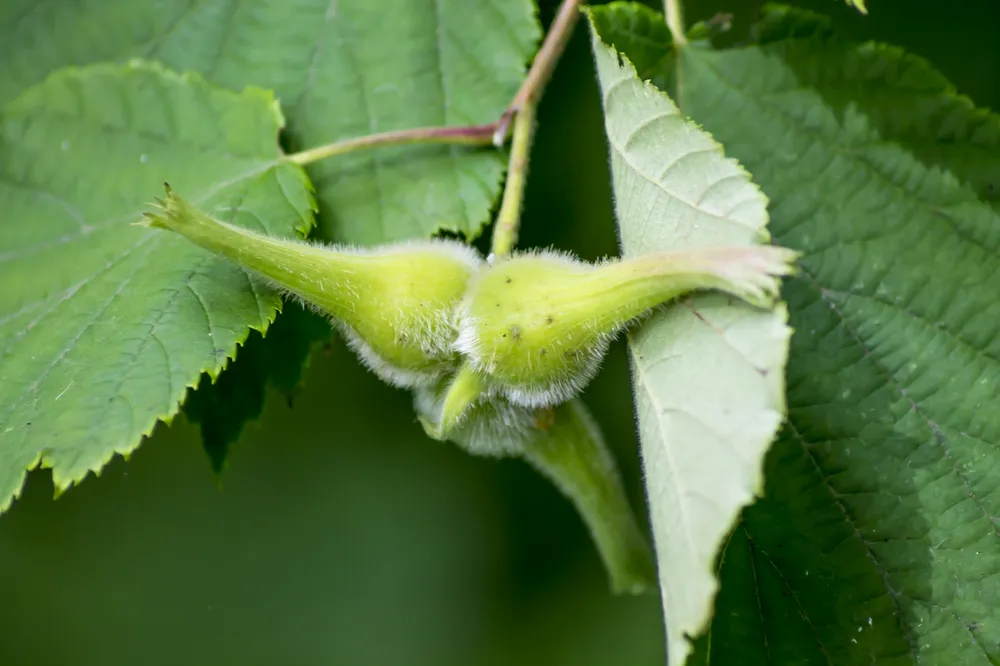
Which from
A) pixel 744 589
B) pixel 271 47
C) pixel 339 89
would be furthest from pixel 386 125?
pixel 744 589

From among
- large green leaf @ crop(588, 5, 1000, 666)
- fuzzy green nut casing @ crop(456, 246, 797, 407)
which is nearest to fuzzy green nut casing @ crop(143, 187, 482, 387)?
fuzzy green nut casing @ crop(456, 246, 797, 407)

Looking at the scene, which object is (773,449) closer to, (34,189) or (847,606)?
(847,606)

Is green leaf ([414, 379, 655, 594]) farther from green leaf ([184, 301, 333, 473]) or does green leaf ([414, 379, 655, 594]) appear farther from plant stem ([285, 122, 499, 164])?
plant stem ([285, 122, 499, 164])

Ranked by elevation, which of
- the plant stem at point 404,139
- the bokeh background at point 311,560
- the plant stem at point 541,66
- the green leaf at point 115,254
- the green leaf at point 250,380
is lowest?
the bokeh background at point 311,560

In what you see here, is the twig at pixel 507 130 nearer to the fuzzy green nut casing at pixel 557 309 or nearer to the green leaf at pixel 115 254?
the green leaf at pixel 115 254

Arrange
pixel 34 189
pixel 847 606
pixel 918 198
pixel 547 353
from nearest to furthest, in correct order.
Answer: pixel 547 353 < pixel 847 606 < pixel 918 198 < pixel 34 189

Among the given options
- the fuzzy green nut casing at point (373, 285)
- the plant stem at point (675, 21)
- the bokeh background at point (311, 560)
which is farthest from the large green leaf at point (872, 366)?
the bokeh background at point (311, 560)

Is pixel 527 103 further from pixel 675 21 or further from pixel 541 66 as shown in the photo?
pixel 675 21
